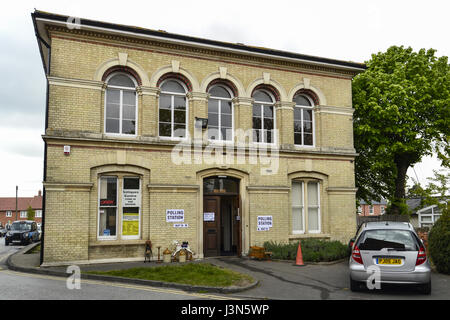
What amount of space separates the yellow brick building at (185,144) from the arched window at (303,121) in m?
0.06

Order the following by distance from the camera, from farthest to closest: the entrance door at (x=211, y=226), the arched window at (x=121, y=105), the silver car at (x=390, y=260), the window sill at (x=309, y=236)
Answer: the window sill at (x=309, y=236), the entrance door at (x=211, y=226), the arched window at (x=121, y=105), the silver car at (x=390, y=260)

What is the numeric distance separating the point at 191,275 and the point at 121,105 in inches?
279

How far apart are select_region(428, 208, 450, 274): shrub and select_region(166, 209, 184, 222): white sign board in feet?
27.2

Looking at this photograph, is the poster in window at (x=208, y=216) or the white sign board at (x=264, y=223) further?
the white sign board at (x=264, y=223)

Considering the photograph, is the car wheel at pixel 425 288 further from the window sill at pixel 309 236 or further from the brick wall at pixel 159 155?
the window sill at pixel 309 236

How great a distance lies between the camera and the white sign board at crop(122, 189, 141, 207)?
1400 cm

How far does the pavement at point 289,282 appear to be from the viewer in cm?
878

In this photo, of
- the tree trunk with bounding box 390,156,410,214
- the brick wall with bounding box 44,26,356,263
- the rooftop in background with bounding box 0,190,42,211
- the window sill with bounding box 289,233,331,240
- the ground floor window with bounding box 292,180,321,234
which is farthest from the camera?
the rooftop in background with bounding box 0,190,42,211

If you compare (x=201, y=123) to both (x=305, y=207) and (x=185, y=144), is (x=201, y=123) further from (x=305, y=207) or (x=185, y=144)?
(x=305, y=207)

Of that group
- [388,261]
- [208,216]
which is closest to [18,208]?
[208,216]

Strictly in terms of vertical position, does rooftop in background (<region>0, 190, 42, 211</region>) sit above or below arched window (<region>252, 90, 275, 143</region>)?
below

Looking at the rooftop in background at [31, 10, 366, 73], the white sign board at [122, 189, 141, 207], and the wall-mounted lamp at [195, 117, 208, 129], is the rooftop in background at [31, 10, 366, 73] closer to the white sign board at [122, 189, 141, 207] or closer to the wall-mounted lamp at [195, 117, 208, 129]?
the wall-mounted lamp at [195, 117, 208, 129]
